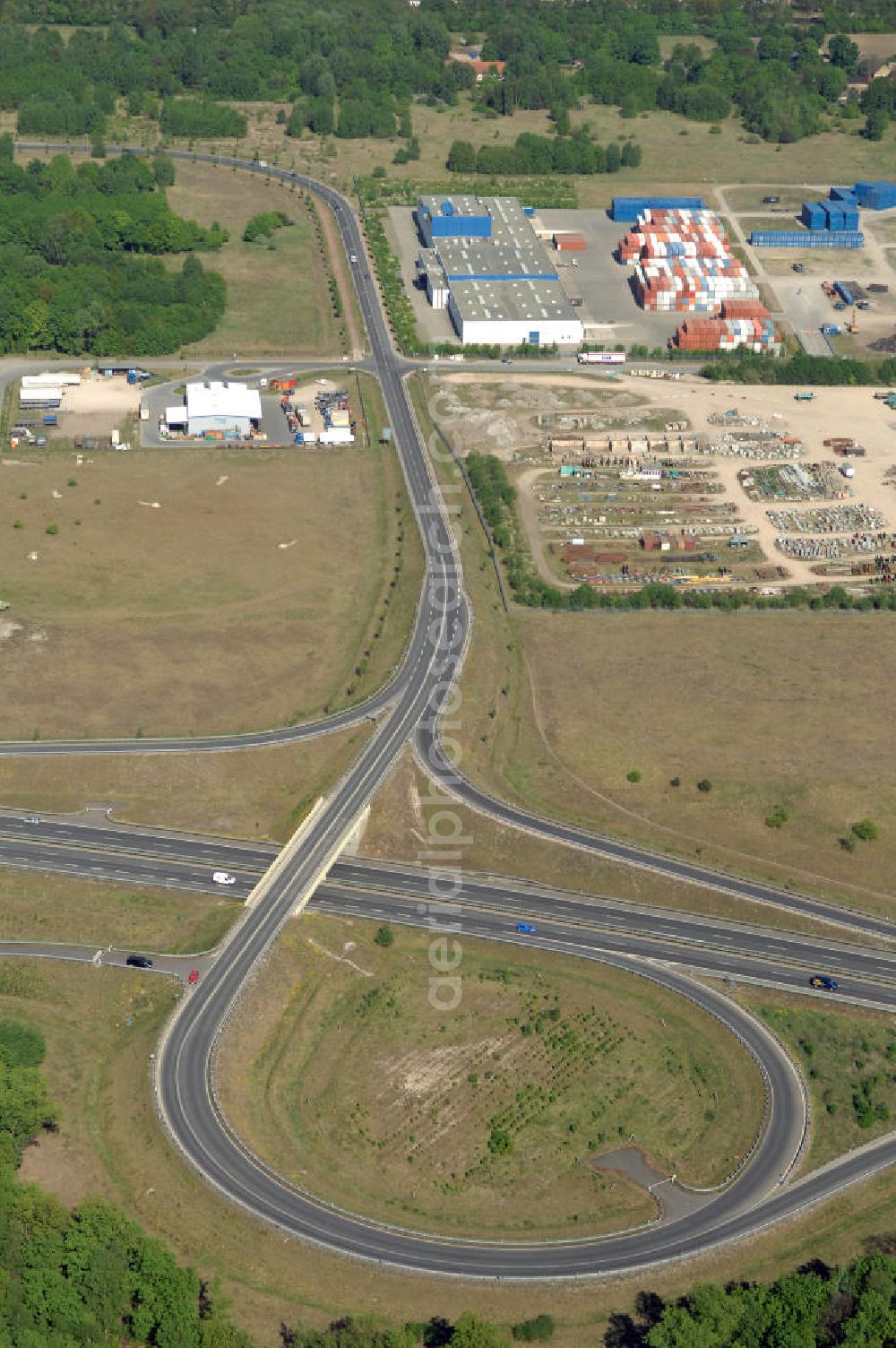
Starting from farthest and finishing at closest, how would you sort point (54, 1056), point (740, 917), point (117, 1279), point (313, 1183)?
point (740, 917)
point (54, 1056)
point (313, 1183)
point (117, 1279)

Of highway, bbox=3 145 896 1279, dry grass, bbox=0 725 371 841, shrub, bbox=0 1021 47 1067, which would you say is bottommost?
dry grass, bbox=0 725 371 841

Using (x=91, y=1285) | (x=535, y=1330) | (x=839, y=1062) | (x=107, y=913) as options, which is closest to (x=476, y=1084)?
(x=535, y=1330)

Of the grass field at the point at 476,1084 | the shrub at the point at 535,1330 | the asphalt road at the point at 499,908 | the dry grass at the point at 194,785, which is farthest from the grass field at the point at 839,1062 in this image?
the dry grass at the point at 194,785

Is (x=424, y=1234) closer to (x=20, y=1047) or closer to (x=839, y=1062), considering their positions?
(x=20, y=1047)

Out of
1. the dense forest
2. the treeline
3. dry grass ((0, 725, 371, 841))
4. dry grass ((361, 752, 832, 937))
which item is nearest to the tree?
the dense forest

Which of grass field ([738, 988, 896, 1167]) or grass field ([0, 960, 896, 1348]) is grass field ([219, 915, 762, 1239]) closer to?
grass field ([738, 988, 896, 1167])

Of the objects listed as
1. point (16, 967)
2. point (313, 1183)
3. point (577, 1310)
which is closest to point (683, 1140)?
point (577, 1310)

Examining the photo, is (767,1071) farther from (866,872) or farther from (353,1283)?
(353,1283)
